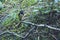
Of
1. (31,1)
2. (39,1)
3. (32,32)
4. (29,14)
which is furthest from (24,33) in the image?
(31,1)

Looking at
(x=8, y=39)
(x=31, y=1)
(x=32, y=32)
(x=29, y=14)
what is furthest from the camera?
(x=31, y=1)

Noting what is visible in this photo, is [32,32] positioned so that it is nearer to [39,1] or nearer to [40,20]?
[40,20]

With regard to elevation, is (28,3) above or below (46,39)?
above

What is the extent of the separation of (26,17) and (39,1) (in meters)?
0.17

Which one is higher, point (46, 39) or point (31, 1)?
point (31, 1)

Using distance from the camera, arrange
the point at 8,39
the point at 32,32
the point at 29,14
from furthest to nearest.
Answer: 1. the point at 29,14
2. the point at 8,39
3. the point at 32,32

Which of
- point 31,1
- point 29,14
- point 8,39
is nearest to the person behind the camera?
point 8,39

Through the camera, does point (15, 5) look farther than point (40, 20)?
Yes

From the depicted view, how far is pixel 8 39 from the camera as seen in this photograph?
1.41m

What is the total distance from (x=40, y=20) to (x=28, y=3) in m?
0.36

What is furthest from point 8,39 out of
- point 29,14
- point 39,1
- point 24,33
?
point 39,1

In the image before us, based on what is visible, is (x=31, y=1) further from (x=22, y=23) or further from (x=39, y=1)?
(x=22, y=23)

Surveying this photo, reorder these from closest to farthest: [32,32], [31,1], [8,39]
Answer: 1. [32,32]
2. [8,39]
3. [31,1]

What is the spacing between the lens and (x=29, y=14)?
1.52m
